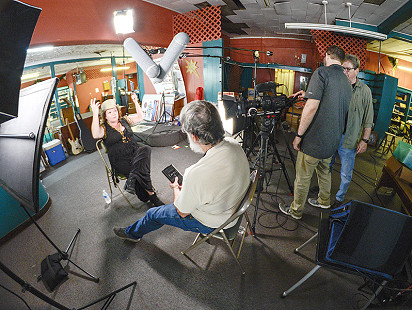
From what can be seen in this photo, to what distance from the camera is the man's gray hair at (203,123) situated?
4.68ft

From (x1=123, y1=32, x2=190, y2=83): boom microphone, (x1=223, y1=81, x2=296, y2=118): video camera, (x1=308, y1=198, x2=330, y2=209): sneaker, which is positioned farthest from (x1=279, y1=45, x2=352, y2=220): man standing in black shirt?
(x1=123, y1=32, x2=190, y2=83): boom microphone

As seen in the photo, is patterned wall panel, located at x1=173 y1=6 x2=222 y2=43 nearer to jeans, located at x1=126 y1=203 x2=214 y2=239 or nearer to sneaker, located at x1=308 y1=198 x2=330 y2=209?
sneaker, located at x1=308 y1=198 x2=330 y2=209

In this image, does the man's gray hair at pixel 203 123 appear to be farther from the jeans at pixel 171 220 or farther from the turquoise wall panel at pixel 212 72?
the turquoise wall panel at pixel 212 72

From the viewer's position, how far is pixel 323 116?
6.97 feet

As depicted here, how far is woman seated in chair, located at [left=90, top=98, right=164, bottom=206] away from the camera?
2.65m

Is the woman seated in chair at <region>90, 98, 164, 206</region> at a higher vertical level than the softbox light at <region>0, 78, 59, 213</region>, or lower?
lower

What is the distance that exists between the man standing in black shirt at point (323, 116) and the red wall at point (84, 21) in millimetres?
3128

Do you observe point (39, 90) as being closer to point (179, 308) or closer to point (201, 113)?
point (201, 113)

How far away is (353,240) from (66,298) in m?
2.26

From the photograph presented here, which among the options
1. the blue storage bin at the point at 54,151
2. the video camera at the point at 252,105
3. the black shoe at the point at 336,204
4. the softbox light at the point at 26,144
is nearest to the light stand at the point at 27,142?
the softbox light at the point at 26,144

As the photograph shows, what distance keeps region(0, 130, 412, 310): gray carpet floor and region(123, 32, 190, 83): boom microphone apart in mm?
1718

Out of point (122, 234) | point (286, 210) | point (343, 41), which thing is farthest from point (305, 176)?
point (343, 41)

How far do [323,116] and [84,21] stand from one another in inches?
137

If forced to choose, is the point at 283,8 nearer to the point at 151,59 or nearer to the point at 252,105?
the point at 252,105
